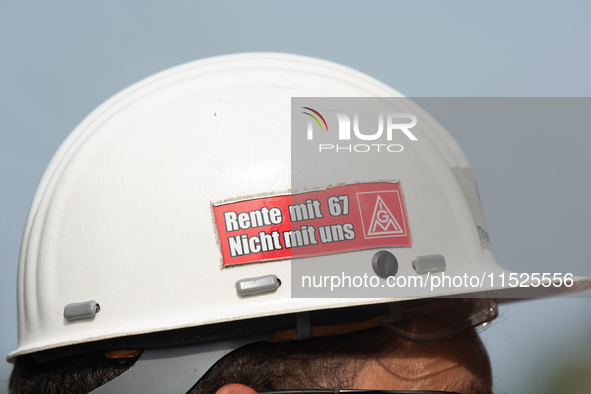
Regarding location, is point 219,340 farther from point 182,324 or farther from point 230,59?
point 230,59

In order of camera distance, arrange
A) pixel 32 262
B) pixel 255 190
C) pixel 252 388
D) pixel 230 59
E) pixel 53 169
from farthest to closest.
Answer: pixel 230 59
pixel 53 169
pixel 32 262
pixel 255 190
pixel 252 388

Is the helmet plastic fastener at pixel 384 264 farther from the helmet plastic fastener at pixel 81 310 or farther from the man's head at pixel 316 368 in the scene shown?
the helmet plastic fastener at pixel 81 310

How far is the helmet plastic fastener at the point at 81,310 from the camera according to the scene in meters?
1.75

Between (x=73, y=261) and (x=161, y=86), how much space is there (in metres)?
1.00

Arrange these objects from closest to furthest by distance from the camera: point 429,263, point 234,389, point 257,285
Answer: point 234,389 → point 257,285 → point 429,263

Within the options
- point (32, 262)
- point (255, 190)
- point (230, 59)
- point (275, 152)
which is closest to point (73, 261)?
point (32, 262)

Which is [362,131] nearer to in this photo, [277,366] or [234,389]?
[277,366]

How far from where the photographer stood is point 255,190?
1.78 m

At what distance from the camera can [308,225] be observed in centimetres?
177

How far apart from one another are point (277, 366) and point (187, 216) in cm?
70

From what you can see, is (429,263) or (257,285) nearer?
(257,285)

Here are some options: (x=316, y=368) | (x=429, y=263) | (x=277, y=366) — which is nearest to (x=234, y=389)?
(x=277, y=366)

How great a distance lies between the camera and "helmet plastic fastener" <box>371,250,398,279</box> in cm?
175

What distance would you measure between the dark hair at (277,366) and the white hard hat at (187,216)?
0.15 m
